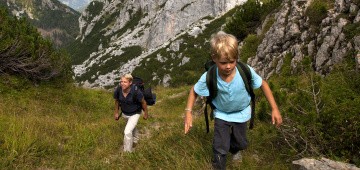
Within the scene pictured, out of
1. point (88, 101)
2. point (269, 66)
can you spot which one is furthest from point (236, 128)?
point (88, 101)

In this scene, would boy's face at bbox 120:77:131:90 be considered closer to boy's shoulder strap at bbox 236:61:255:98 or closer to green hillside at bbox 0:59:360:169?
green hillside at bbox 0:59:360:169

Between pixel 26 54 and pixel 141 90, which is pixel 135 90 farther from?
pixel 26 54

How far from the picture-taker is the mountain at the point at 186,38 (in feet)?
35.0

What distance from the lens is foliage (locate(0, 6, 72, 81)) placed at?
14117 millimetres


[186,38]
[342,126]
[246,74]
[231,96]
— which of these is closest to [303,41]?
[342,126]

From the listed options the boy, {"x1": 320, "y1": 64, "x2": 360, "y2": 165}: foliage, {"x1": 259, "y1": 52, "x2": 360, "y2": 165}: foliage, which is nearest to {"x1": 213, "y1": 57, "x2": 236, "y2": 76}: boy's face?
the boy

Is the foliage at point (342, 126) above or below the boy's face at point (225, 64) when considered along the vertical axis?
below

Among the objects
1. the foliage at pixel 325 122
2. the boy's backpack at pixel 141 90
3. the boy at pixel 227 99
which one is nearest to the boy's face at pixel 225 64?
the boy at pixel 227 99

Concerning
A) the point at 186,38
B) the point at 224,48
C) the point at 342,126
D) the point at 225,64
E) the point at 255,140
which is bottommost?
the point at 186,38

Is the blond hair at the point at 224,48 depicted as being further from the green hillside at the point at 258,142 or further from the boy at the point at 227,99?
the green hillside at the point at 258,142

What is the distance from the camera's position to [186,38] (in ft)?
254

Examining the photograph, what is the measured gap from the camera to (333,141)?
12.9ft

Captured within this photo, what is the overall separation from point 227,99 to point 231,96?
0.06 meters

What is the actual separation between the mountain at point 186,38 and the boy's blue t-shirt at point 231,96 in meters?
1.10
